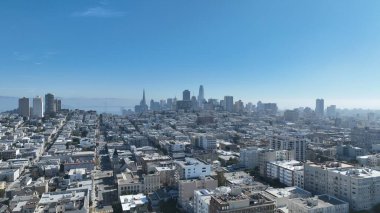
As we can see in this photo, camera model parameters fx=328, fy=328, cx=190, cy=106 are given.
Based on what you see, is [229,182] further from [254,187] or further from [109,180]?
[109,180]

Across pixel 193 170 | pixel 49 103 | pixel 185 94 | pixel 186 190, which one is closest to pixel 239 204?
pixel 186 190

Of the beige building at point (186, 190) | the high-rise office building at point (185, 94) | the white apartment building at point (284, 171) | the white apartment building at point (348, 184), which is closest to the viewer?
the white apartment building at point (348, 184)

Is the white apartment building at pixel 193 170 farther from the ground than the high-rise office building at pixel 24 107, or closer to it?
closer to it

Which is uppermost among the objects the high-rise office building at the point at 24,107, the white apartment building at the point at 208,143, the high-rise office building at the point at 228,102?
the high-rise office building at the point at 228,102

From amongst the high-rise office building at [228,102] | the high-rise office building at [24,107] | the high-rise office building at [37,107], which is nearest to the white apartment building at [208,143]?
the high-rise office building at [24,107]

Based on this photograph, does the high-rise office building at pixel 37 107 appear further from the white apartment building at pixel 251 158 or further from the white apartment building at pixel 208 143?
the white apartment building at pixel 251 158

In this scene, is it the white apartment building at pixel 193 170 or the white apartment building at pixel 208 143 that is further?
the white apartment building at pixel 208 143

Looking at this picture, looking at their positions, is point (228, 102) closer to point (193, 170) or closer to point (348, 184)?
point (193, 170)

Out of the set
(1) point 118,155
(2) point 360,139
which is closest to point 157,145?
(1) point 118,155

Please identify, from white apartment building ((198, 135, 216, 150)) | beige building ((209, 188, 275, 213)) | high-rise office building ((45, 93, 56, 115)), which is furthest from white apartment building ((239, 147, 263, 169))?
high-rise office building ((45, 93, 56, 115))
